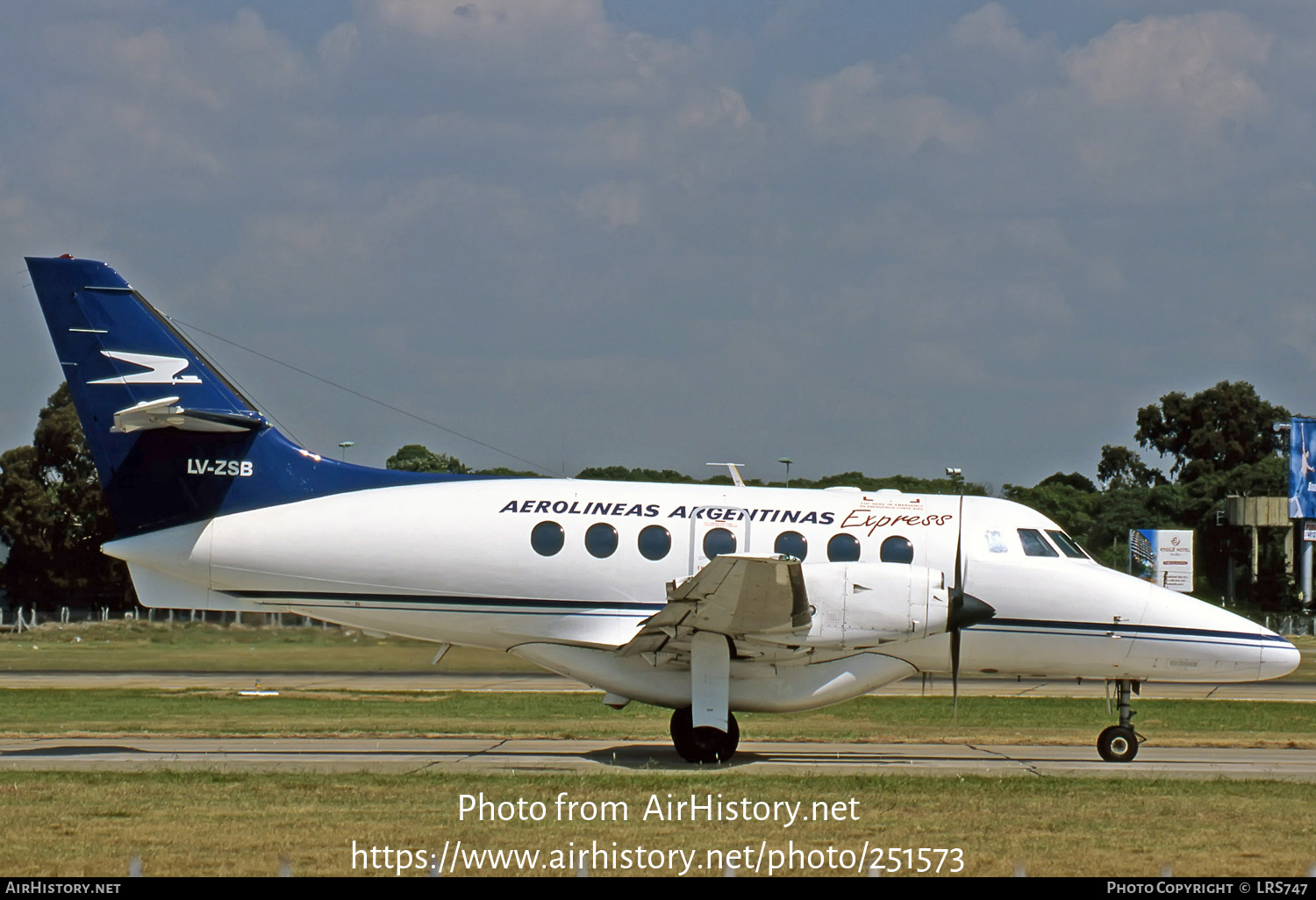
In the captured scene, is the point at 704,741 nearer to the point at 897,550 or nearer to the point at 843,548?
the point at 843,548

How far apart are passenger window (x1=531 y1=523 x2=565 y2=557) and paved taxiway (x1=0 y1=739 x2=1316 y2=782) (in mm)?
2602

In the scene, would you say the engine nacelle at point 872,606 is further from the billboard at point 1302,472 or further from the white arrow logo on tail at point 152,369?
the billboard at point 1302,472

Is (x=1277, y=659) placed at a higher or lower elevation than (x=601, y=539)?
lower

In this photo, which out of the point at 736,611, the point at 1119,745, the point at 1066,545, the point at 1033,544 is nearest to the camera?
the point at 736,611

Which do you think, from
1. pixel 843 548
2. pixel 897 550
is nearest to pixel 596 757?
pixel 843 548

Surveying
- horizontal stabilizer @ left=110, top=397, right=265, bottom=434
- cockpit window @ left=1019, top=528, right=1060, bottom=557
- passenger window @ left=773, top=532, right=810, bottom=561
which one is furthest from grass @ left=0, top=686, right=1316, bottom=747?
horizontal stabilizer @ left=110, top=397, right=265, bottom=434

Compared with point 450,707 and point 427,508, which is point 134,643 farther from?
point 427,508

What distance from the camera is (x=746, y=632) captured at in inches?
609

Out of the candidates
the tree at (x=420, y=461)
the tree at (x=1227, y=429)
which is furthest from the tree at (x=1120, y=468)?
the tree at (x=420, y=461)

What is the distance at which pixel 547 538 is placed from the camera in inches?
664

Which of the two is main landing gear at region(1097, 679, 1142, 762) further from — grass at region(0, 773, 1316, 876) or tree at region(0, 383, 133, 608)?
tree at region(0, 383, 133, 608)

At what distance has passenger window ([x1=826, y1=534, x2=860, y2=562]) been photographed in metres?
16.8

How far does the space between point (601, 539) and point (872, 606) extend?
357 cm
